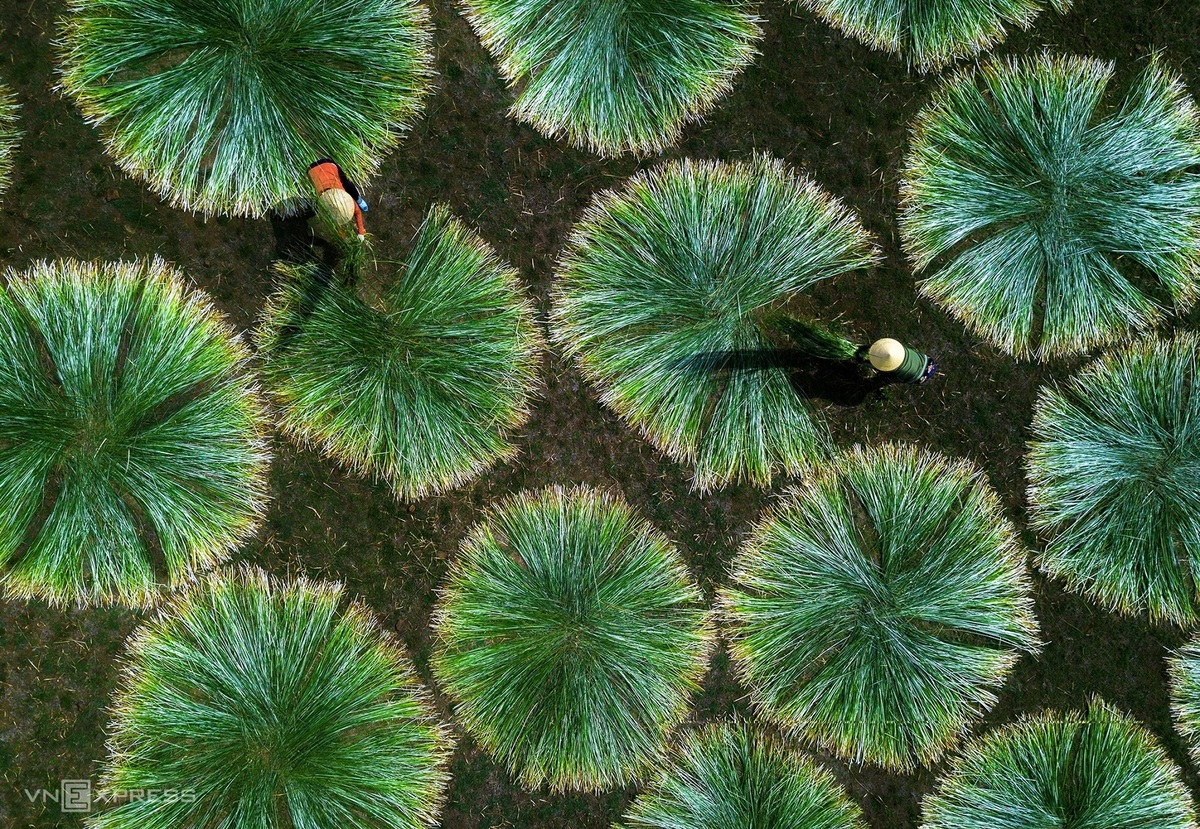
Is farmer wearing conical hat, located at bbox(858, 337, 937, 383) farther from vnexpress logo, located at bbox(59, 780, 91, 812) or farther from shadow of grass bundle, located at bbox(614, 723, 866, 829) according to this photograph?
vnexpress logo, located at bbox(59, 780, 91, 812)

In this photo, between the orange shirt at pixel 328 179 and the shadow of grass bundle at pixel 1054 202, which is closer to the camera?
the orange shirt at pixel 328 179

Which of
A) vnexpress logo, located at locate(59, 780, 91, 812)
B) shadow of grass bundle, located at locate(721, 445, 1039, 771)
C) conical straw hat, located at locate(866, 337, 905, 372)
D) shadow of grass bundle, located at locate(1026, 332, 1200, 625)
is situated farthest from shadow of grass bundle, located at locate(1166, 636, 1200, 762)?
vnexpress logo, located at locate(59, 780, 91, 812)

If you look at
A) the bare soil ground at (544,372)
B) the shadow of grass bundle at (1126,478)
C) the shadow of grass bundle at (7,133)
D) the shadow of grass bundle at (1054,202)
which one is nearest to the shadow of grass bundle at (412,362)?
the bare soil ground at (544,372)

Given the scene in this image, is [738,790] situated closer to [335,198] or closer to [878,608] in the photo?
[878,608]

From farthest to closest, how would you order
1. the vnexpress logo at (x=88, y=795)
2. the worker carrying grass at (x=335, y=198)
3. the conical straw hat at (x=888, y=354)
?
the vnexpress logo at (x=88, y=795)
the worker carrying grass at (x=335, y=198)
the conical straw hat at (x=888, y=354)

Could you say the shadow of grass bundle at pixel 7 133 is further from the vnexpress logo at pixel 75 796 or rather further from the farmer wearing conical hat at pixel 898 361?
the farmer wearing conical hat at pixel 898 361

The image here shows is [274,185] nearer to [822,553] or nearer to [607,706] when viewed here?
[607,706]

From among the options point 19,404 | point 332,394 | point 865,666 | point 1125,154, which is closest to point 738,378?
point 865,666
